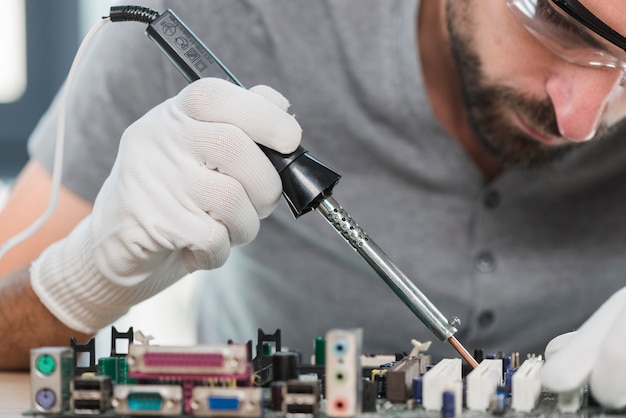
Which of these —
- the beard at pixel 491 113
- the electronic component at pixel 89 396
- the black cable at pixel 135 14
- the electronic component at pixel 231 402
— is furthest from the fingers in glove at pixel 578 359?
the beard at pixel 491 113

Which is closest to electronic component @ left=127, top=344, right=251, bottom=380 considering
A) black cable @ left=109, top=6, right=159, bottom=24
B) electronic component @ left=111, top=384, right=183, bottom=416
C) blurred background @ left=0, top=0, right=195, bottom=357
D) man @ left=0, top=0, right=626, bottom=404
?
electronic component @ left=111, top=384, right=183, bottom=416

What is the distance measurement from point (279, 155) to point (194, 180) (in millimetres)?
97

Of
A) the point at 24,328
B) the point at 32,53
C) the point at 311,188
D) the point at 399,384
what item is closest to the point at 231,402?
the point at 399,384

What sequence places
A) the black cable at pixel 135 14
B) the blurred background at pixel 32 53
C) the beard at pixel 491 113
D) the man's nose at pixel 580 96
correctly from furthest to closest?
the blurred background at pixel 32 53
the beard at pixel 491 113
the man's nose at pixel 580 96
the black cable at pixel 135 14

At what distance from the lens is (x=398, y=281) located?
2.71 feet

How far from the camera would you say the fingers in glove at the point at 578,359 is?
65 cm

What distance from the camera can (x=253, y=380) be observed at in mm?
740

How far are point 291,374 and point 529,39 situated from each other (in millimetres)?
728

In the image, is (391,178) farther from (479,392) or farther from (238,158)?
(479,392)

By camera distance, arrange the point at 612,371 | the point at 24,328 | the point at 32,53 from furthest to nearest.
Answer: the point at 32,53, the point at 24,328, the point at 612,371

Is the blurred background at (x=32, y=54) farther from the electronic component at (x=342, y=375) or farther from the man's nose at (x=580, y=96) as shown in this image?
the electronic component at (x=342, y=375)

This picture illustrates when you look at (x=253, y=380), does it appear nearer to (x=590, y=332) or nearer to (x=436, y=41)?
(x=590, y=332)

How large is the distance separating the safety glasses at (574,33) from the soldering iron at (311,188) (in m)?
0.40

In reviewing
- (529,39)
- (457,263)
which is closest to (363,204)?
(457,263)
